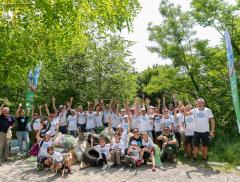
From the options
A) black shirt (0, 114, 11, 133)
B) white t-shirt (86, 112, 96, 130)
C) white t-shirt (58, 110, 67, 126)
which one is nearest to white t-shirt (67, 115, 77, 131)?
white t-shirt (58, 110, 67, 126)

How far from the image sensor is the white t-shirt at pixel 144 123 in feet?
37.6

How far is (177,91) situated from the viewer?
16.1m

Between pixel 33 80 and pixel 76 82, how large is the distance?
5.82m

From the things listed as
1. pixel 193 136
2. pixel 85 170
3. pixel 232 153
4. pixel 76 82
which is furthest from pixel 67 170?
pixel 76 82

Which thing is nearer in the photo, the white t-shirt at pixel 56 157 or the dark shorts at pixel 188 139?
the white t-shirt at pixel 56 157

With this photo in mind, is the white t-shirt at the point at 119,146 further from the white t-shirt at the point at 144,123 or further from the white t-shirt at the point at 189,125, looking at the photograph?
the white t-shirt at the point at 189,125

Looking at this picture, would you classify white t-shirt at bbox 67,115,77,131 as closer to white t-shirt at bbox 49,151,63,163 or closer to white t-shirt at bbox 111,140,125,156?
white t-shirt at bbox 111,140,125,156

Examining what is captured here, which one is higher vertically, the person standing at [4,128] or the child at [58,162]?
the person standing at [4,128]

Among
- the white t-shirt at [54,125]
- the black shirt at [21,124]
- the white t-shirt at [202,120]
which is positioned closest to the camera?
the white t-shirt at [202,120]

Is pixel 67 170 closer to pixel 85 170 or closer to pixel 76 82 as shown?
pixel 85 170

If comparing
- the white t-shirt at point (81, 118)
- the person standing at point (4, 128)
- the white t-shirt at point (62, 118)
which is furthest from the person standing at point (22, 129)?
the white t-shirt at point (81, 118)

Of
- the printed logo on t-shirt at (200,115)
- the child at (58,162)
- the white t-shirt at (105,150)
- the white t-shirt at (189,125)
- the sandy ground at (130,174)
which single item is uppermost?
the printed logo on t-shirt at (200,115)

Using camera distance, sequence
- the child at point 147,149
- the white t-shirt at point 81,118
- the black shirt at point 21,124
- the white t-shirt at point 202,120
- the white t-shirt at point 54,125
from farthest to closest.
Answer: the white t-shirt at point 81,118 < the white t-shirt at point 54,125 < the black shirt at point 21,124 < the child at point 147,149 < the white t-shirt at point 202,120

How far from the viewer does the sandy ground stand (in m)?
8.48
